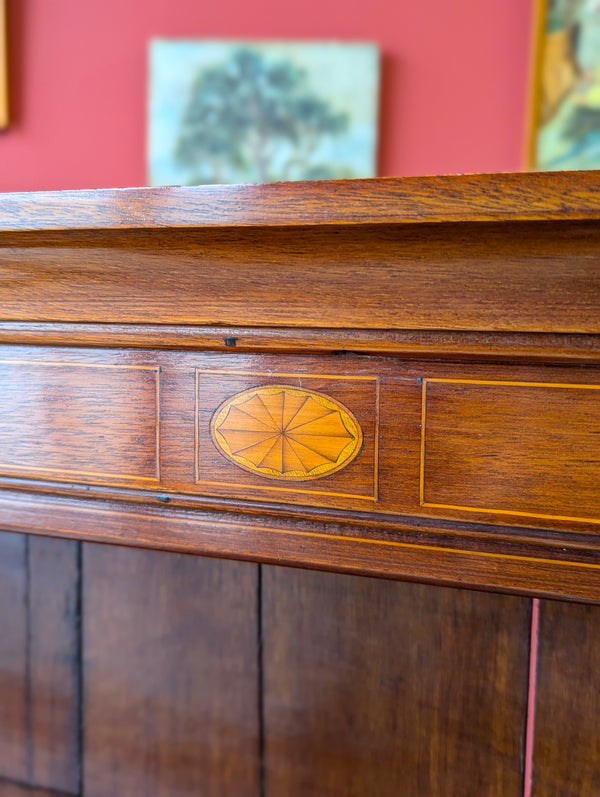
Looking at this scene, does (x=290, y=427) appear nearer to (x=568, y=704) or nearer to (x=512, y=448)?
(x=512, y=448)

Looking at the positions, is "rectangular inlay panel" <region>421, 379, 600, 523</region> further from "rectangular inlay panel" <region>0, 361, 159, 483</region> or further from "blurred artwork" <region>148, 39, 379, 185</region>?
"blurred artwork" <region>148, 39, 379, 185</region>

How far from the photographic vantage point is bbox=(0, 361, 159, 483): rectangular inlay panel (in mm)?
419

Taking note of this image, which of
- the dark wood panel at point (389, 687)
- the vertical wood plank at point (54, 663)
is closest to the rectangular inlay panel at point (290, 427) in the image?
the dark wood panel at point (389, 687)

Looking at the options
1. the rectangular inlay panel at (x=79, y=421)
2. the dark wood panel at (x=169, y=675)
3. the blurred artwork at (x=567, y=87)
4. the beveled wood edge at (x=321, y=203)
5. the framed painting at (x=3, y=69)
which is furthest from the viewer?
the framed painting at (x=3, y=69)

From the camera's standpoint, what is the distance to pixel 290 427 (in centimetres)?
39

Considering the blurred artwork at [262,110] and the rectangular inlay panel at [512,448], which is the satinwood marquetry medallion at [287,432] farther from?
the blurred artwork at [262,110]

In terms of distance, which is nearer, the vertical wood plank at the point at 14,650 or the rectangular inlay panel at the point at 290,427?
the rectangular inlay panel at the point at 290,427

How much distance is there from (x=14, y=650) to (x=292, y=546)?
0.40 meters

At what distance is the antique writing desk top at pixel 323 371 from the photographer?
1.12 ft

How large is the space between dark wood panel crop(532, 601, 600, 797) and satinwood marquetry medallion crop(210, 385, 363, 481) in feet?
0.70

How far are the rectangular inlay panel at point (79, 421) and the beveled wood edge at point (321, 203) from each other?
0.10 metres

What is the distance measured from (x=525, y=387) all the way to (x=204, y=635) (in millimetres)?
370

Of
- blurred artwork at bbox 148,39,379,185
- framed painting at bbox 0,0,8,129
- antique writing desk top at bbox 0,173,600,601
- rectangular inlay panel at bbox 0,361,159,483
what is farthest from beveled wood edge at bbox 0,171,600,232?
framed painting at bbox 0,0,8,129

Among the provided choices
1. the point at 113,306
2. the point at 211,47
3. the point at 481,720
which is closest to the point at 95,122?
the point at 211,47
